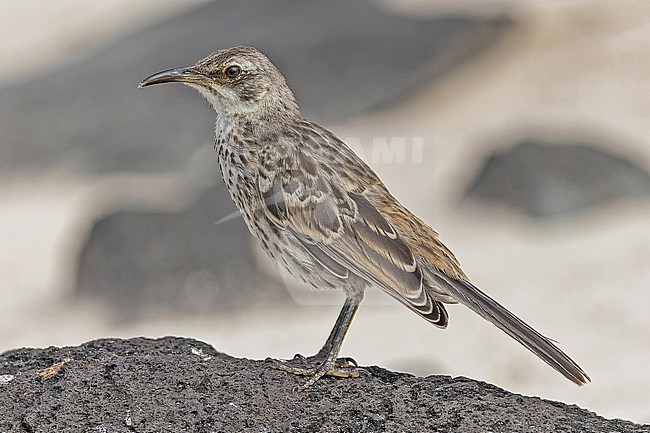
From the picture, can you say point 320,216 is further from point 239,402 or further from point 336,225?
point 239,402

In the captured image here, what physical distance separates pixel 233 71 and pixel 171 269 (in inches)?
245

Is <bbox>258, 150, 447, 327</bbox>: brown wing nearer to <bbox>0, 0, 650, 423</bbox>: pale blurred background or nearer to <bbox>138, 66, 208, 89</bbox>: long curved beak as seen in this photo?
<bbox>138, 66, 208, 89</bbox>: long curved beak

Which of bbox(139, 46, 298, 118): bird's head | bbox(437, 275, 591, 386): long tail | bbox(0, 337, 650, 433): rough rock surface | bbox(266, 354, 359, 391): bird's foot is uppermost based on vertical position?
bbox(139, 46, 298, 118): bird's head

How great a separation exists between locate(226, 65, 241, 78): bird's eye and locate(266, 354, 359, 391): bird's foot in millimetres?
1424

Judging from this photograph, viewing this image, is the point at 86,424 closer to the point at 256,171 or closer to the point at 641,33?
the point at 256,171

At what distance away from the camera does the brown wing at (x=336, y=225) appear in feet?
16.0

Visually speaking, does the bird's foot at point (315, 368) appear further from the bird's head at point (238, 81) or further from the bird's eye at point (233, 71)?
the bird's eye at point (233, 71)

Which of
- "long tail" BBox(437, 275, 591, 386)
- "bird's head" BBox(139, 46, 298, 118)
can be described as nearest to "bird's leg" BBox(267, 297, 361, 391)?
"long tail" BBox(437, 275, 591, 386)

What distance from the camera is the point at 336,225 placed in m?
5.02

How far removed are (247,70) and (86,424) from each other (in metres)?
1.99

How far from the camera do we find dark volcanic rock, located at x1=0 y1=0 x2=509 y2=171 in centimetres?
1427

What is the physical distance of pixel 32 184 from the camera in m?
14.7

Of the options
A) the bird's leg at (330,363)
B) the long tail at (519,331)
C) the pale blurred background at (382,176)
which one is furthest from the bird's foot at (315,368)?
the pale blurred background at (382,176)

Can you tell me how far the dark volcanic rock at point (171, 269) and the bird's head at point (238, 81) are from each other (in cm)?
588
